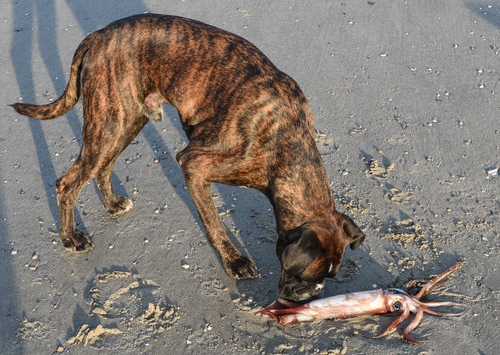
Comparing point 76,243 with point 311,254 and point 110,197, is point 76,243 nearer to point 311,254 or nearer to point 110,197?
point 110,197

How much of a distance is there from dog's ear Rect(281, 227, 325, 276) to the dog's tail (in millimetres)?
2476

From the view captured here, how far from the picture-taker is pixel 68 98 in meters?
4.28

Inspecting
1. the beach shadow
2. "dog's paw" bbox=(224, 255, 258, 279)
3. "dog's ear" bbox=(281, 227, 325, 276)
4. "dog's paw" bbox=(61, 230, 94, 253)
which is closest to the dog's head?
"dog's ear" bbox=(281, 227, 325, 276)

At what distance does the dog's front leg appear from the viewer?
3.72 metres

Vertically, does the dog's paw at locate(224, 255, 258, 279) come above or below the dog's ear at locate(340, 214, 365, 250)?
below

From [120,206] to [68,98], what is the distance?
3.94ft

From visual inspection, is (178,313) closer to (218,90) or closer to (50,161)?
(218,90)

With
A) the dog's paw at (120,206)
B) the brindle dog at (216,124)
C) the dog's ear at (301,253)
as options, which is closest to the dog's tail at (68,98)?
the brindle dog at (216,124)

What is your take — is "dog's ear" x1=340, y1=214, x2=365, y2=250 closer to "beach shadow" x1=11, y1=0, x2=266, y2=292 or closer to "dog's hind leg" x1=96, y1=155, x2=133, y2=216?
"beach shadow" x1=11, y1=0, x2=266, y2=292

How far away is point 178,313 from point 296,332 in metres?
0.98

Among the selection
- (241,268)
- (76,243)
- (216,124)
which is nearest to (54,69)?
(76,243)

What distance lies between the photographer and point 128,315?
382 centimetres

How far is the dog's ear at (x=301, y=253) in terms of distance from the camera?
3.09m

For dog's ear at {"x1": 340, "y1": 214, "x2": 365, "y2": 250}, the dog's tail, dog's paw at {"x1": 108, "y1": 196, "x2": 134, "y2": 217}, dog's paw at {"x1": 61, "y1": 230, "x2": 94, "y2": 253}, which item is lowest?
dog's paw at {"x1": 61, "y1": 230, "x2": 94, "y2": 253}
